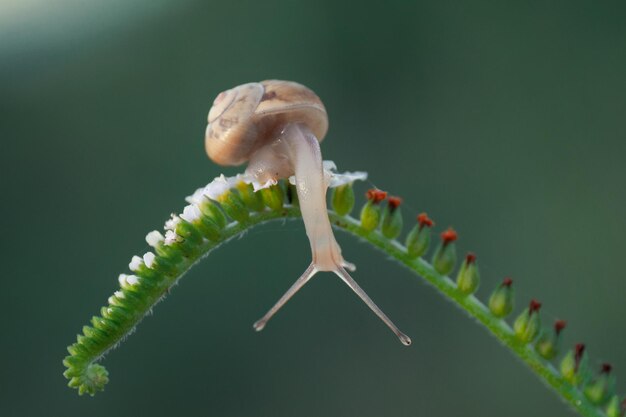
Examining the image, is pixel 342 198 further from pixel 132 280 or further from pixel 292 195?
pixel 132 280

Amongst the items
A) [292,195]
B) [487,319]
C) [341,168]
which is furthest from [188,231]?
[341,168]

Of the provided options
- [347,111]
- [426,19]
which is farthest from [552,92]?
[347,111]

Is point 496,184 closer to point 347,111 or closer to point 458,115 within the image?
point 458,115

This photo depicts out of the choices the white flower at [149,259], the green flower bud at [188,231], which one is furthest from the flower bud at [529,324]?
the white flower at [149,259]

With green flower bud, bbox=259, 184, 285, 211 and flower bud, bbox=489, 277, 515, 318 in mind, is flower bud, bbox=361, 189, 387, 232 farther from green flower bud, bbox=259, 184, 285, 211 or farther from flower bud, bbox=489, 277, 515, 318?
flower bud, bbox=489, 277, 515, 318

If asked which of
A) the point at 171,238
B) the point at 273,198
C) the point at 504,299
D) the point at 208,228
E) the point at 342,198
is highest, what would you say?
A: the point at 504,299

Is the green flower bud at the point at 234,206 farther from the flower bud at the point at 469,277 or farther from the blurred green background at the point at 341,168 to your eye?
the blurred green background at the point at 341,168

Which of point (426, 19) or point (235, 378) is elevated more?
point (426, 19)
